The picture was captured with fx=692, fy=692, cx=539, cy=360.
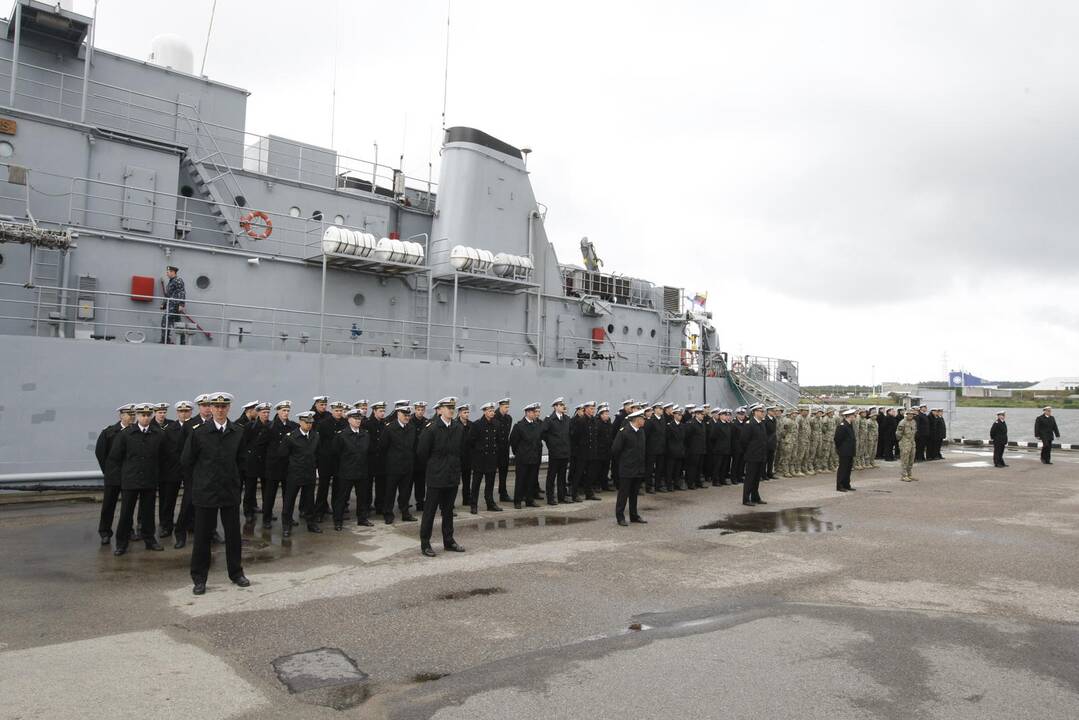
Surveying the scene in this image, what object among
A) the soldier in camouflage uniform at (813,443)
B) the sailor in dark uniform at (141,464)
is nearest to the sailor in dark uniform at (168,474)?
the sailor in dark uniform at (141,464)

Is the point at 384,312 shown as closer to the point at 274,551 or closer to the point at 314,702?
the point at 274,551

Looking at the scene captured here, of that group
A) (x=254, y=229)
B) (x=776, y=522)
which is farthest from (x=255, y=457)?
(x=776, y=522)

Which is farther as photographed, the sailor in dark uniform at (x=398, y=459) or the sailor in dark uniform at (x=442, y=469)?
the sailor in dark uniform at (x=398, y=459)

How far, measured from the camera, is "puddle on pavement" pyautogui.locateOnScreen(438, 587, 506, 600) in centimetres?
564

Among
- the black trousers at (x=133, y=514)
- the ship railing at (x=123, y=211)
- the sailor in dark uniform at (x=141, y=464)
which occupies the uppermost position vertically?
the ship railing at (x=123, y=211)

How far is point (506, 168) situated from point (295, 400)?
781 centimetres

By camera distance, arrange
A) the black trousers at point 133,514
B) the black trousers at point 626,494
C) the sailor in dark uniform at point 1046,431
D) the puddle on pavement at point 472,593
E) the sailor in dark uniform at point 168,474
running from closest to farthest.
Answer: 1. the puddle on pavement at point 472,593
2. the black trousers at point 133,514
3. the sailor in dark uniform at point 168,474
4. the black trousers at point 626,494
5. the sailor in dark uniform at point 1046,431

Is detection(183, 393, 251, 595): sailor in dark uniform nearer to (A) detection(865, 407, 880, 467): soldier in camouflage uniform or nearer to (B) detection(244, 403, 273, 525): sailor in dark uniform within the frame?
(B) detection(244, 403, 273, 525): sailor in dark uniform

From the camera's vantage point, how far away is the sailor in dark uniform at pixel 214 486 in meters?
5.76

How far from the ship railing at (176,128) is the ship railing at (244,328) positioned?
3.13 m

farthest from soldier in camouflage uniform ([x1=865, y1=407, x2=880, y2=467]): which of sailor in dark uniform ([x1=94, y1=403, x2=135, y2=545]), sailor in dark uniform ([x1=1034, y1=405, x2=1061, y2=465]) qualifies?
sailor in dark uniform ([x1=94, y1=403, x2=135, y2=545])

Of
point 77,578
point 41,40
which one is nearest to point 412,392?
point 77,578

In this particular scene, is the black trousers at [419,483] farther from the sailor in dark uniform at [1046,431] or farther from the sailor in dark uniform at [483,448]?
the sailor in dark uniform at [1046,431]

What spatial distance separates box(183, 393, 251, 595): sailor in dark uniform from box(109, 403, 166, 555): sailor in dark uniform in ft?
5.98
